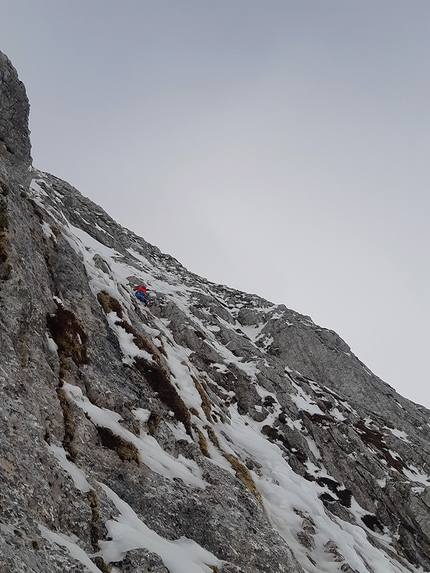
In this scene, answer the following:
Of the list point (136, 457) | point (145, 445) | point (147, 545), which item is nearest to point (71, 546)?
point (147, 545)

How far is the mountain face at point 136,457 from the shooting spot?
37.8 feet

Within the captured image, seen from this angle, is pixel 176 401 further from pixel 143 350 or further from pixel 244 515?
pixel 244 515

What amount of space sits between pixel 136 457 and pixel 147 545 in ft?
13.2

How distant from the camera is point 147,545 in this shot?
12.1 m

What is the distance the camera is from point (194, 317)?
67.8 metres

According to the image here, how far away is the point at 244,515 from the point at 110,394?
7.90 meters

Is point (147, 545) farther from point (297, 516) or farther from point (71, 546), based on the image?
point (297, 516)

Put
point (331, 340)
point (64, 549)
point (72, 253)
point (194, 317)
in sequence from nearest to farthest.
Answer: point (64, 549)
point (72, 253)
point (194, 317)
point (331, 340)

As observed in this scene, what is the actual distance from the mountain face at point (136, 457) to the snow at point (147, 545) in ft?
0.16

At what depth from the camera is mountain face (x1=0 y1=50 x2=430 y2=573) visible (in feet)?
37.8

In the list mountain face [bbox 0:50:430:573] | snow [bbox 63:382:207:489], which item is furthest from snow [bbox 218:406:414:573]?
snow [bbox 63:382:207:489]

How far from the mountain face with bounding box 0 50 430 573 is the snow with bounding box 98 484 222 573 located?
0.16 ft

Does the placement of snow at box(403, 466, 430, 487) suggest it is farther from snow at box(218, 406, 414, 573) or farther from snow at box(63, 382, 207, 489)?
snow at box(63, 382, 207, 489)

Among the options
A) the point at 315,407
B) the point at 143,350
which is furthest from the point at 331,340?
the point at 143,350
